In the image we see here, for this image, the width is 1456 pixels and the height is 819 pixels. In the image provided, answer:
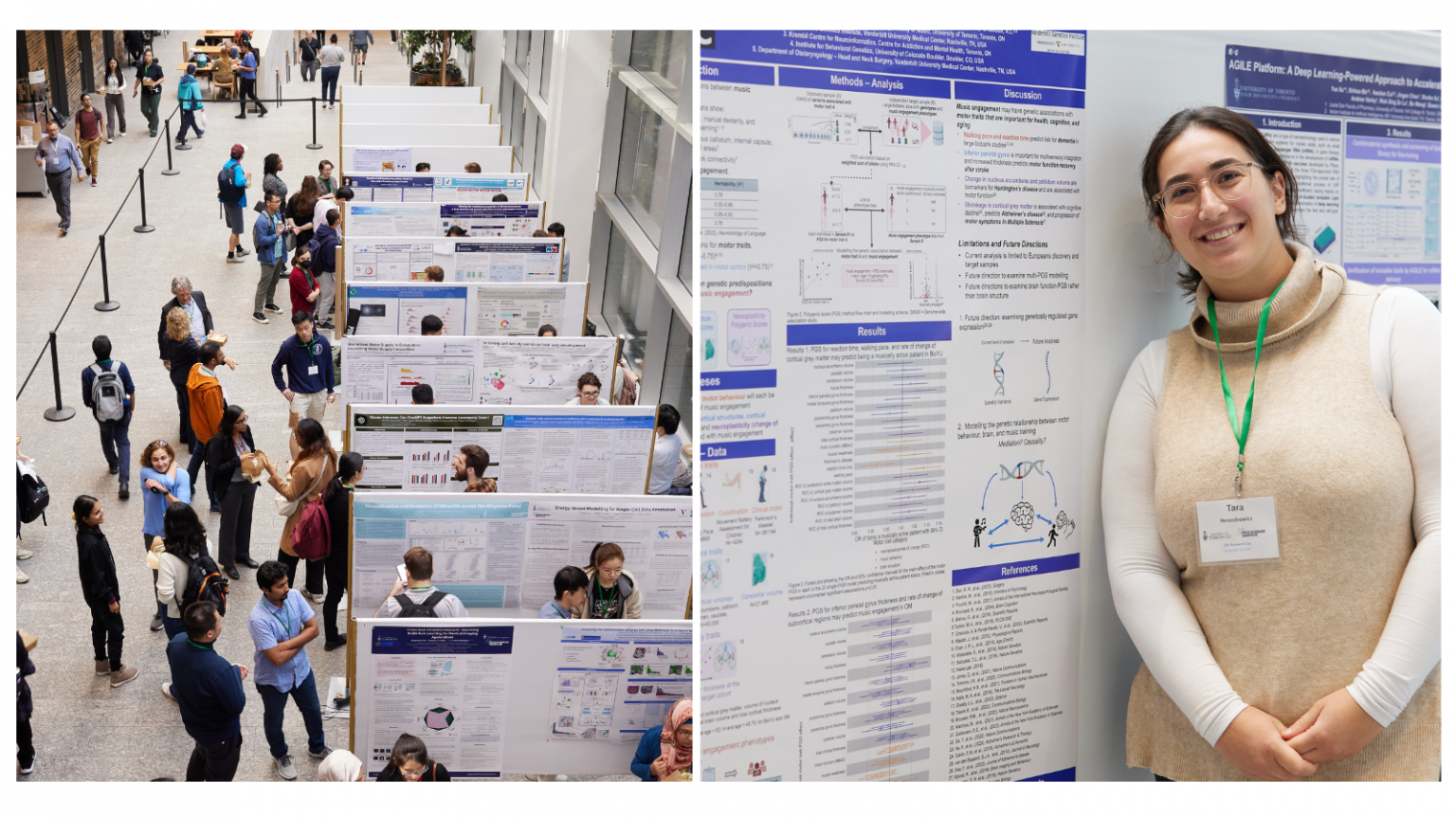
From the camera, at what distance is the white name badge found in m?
2.57

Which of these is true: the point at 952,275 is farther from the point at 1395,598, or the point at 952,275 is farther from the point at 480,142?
the point at 480,142

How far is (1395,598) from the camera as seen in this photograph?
8.27ft

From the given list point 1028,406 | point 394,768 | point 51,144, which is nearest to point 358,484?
point 394,768

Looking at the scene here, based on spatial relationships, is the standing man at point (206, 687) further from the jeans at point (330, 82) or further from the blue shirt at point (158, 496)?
the jeans at point (330, 82)

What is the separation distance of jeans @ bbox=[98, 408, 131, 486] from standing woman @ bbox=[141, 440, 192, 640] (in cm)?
164

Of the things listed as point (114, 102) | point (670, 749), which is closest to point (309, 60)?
point (114, 102)

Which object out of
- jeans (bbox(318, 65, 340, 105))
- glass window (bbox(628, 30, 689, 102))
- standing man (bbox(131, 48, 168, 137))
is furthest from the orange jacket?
jeans (bbox(318, 65, 340, 105))

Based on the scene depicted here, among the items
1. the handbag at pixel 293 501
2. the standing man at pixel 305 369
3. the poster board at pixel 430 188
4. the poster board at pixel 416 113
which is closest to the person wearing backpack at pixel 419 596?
the handbag at pixel 293 501

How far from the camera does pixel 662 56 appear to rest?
8.38 m

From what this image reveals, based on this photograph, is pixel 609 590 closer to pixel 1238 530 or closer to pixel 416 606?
pixel 416 606

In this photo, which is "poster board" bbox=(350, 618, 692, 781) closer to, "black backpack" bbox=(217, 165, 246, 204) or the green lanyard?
the green lanyard

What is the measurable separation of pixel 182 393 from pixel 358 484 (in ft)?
12.3

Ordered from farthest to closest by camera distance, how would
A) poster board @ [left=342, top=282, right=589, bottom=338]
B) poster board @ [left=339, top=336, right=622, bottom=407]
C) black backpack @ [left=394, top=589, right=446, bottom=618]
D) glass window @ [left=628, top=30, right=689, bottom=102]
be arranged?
poster board @ [left=342, top=282, right=589, bottom=338] < glass window @ [left=628, top=30, right=689, bottom=102] < poster board @ [left=339, top=336, right=622, bottom=407] < black backpack @ [left=394, top=589, right=446, bottom=618]

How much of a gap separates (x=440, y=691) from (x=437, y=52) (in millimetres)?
19816
